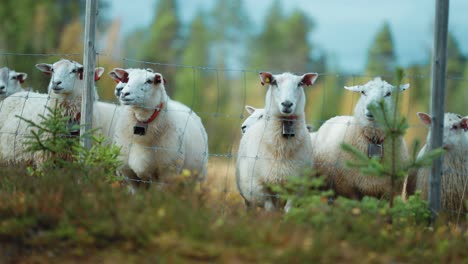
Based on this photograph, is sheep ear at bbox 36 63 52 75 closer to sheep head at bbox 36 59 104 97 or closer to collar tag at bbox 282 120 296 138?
sheep head at bbox 36 59 104 97

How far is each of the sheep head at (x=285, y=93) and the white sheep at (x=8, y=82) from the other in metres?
5.40

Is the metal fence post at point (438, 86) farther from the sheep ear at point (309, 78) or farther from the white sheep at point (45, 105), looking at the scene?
the white sheep at point (45, 105)

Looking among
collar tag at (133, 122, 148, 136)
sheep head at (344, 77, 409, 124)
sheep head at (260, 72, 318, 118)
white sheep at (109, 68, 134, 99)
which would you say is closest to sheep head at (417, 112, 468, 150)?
sheep head at (344, 77, 409, 124)

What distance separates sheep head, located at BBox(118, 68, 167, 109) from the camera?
8.20 metres

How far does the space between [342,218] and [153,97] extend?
3793mm

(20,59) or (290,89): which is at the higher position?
(20,59)

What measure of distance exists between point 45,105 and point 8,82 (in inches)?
134

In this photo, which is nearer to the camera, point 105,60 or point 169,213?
point 169,213

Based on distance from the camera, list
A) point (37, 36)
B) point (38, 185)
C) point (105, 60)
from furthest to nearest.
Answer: point (37, 36) → point (105, 60) → point (38, 185)

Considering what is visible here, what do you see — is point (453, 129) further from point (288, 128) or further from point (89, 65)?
point (89, 65)

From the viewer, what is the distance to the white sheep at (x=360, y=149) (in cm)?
837

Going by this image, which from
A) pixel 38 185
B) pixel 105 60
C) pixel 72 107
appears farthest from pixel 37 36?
pixel 38 185

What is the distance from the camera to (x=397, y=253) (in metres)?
5.18

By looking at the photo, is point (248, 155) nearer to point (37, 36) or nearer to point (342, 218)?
point (342, 218)
